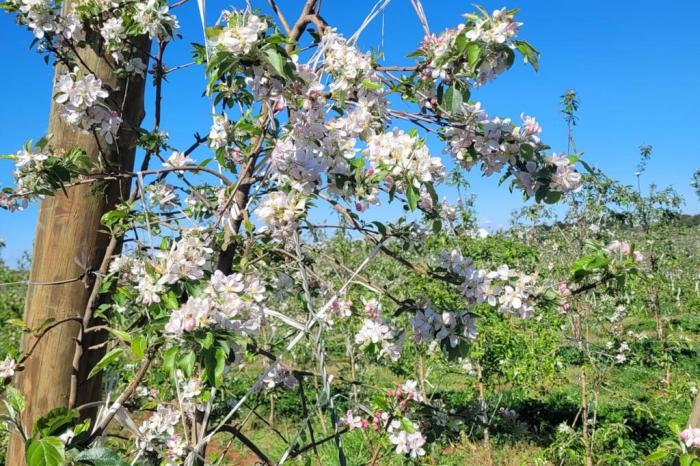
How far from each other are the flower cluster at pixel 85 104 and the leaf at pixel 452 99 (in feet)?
3.05

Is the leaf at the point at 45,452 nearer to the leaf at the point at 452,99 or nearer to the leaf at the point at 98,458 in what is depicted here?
the leaf at the point at 98,458

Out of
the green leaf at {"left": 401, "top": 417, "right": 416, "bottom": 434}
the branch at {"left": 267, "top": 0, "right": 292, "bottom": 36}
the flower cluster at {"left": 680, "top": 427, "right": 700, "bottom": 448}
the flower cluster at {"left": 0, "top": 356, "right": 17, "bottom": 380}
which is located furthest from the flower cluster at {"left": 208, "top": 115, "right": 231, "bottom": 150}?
the flower cluster at {"left": 680, "top": 427, "right": 700, "bottom": 448}

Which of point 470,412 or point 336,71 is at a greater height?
point 336,71

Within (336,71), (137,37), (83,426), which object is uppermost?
(137,37)

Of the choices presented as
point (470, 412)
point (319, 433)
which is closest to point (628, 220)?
point (319, 433)

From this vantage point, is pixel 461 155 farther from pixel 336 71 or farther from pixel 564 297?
pixel 564 297

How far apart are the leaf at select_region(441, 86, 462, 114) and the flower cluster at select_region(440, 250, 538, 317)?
0.45 metres

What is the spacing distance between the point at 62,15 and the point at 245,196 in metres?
1.05

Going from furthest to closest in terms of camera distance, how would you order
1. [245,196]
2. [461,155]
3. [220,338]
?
[245,196]
[461,155]
[220,338]

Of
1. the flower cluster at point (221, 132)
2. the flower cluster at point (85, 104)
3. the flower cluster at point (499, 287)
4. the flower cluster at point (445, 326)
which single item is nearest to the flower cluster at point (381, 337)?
the flower cluster at point (445, 326)

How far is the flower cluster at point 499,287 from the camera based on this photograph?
4.91 feet

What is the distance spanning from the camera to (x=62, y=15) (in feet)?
6.35

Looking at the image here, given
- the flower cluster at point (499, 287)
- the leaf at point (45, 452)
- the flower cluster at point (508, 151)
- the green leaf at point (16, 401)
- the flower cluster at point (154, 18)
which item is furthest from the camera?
the flower cluster at point (154, 18)

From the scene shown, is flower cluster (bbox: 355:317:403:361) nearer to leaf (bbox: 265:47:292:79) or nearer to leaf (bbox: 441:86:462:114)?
leaf (bbox: 441:86:462:114)
